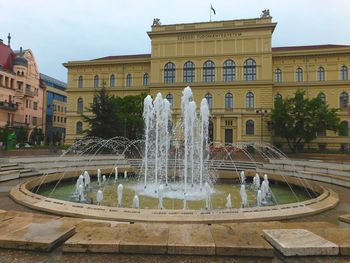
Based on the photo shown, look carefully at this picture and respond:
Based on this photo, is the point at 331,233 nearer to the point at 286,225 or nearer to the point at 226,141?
the point at 286,225

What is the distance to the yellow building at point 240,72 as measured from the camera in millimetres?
47969

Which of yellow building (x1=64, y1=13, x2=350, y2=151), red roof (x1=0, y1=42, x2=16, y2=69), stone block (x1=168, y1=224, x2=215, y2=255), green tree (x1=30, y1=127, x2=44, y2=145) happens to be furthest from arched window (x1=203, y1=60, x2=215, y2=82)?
stone block (x1=168, y1=224, x2=215, y2=255)

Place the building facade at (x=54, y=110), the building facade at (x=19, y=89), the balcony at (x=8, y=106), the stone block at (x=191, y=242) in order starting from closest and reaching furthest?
the stone block at (x=191, y=242) < the balcony at (x=8, y=106) < the building facade at (x=19, y=89) < the building facade at (x=54, y=110)

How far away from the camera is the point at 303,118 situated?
3816 cm

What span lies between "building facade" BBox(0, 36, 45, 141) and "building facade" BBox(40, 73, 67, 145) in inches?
203

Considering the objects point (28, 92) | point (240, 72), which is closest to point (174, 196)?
point (240, 72)

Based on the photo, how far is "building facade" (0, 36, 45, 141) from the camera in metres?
53.7

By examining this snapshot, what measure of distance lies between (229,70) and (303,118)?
16.1 m

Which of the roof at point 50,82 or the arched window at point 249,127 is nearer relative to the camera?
the arched window at point 249,127

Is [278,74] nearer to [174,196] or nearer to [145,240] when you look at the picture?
[174,196]

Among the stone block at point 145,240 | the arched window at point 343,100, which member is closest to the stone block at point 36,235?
the stone block at point 145,240

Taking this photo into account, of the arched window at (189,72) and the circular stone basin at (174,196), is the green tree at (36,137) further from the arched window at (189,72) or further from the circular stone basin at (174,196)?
the circular stone basin at (174,196)

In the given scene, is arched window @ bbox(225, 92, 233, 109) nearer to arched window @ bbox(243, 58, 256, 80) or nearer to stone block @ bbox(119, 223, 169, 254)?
arched window @ bbox(243, 58, 256, 80)

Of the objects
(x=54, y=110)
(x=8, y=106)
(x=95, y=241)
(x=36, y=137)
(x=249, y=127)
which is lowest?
(x=95, y=241)
